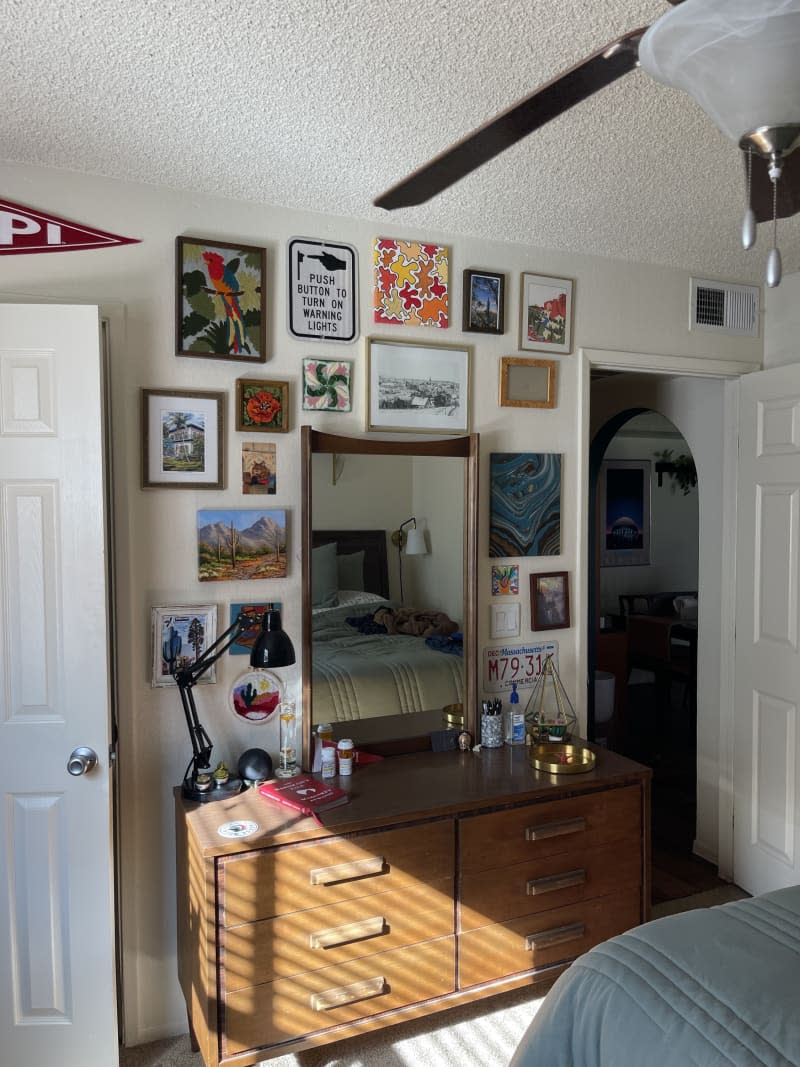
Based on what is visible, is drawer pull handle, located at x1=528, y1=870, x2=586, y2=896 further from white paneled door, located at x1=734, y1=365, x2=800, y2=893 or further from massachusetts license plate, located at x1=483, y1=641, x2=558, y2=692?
white paneled door, located at x1=734, y1=365, x2=800, y2=893

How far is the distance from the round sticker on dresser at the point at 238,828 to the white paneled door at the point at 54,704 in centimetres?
35

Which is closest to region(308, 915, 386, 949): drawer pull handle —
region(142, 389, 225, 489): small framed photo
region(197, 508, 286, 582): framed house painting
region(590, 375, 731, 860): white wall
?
region(197, 508, 286, 582): framed house painting

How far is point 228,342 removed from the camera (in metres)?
2.45

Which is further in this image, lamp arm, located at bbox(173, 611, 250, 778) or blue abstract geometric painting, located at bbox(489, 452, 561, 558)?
blue abstract geometric painting, located at bbox(489, 452, 561, 558)

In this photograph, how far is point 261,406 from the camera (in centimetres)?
250

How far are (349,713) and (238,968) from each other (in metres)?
0.81

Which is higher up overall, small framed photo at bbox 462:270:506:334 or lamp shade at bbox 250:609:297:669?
small framed photo at bbox 462:270:506:334

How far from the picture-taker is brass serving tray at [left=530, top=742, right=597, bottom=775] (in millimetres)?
2523

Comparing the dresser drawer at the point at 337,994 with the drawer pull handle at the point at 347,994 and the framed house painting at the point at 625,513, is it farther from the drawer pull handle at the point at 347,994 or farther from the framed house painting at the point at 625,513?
the framed house painting at the point at 625,513

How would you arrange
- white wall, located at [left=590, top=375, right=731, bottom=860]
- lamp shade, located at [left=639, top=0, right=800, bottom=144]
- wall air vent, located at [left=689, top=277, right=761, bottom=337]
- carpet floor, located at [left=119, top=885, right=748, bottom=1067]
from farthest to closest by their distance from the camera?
white wall, located at [left=590, top=375, right=731, bottom=860]
wall air vent, located at [left=689, top=277, right=761, bottom=337]
carpet floor, located at [left=119, top=885, right=748, bottom=1067]
lamp shade, located at [left=639, top=0, right=800, bottom=144]

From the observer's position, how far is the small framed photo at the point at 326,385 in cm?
257

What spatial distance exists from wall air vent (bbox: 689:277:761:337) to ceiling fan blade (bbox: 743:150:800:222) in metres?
1.76

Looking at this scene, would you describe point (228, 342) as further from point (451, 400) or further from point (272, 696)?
point (272, 696)

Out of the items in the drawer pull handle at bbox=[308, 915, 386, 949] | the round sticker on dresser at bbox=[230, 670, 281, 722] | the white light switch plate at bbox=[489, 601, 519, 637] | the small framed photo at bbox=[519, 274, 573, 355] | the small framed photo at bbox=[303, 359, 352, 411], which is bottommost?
the drawer pull handle at bbox=[308, 915, 386, 949]
